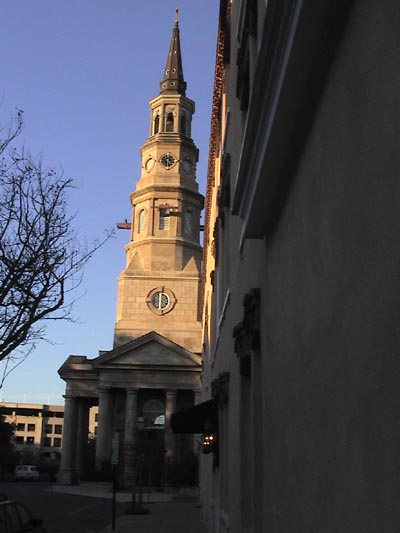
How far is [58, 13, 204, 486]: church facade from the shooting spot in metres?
53.3

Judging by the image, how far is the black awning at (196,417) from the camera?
1365cm

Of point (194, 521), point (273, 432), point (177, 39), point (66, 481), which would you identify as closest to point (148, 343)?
point (66, 481)

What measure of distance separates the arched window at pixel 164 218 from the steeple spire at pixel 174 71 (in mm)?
13418

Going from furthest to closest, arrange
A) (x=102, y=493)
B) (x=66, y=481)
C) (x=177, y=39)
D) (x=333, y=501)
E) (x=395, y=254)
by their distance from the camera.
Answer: (x=177, y=39), (x=66, y=481), (x=102, y=493), (x=333, y=501), (x=395, y=254)

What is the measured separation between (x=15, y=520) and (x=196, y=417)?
442 cm

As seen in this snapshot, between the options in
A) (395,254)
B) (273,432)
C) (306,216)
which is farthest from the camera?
(273,432)

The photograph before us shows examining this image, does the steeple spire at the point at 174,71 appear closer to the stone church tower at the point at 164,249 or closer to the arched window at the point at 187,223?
the stone church tower at the point at 164,249

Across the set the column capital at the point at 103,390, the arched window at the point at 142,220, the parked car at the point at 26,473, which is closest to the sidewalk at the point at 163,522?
the column capital at the point at 103,390

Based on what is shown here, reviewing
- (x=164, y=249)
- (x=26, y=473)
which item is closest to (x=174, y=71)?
(x=164, y=249)

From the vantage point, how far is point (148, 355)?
5397 cm

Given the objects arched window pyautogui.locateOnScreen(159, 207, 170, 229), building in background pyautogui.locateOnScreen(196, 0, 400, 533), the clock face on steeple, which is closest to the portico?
arched window pyautogui.locateOnScreen(159, 207, 170, 229)

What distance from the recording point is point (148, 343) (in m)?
53.9

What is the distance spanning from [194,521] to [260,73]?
21787 mm

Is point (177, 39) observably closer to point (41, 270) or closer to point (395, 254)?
point (41, 270)
